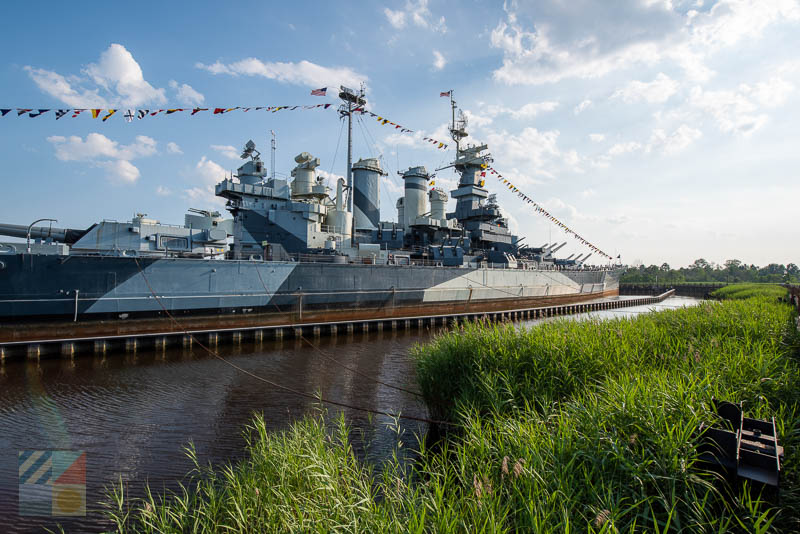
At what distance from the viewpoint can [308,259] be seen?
57.3 feet

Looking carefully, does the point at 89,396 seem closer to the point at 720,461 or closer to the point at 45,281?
the point at 45,281

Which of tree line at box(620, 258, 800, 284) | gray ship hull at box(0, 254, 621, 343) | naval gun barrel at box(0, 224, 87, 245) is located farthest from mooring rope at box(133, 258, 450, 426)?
tree line at box(620, 258, 800, 284)

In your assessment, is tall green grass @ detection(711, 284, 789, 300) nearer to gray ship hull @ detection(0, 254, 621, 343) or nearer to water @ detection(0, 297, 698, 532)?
gray ship hull @ detection(0, 254, 621, 343)

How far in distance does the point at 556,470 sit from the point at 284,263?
1429 cm

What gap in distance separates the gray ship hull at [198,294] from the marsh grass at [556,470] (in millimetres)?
10451

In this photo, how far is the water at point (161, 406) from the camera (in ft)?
16.9

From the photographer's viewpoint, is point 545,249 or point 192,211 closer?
point 192,211

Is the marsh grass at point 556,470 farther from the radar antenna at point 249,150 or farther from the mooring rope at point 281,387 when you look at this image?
the radar antenna at point 249,150

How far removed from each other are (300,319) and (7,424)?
9646 millimetres

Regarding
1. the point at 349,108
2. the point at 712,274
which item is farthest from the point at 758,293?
the point at 712,274

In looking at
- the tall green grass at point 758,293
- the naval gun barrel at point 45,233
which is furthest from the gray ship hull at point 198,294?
the tall green grass at point 758,293

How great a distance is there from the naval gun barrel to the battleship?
0.04 metres

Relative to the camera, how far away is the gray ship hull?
37.4ft

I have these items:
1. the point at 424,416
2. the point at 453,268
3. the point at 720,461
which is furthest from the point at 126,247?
the point at 720,461
